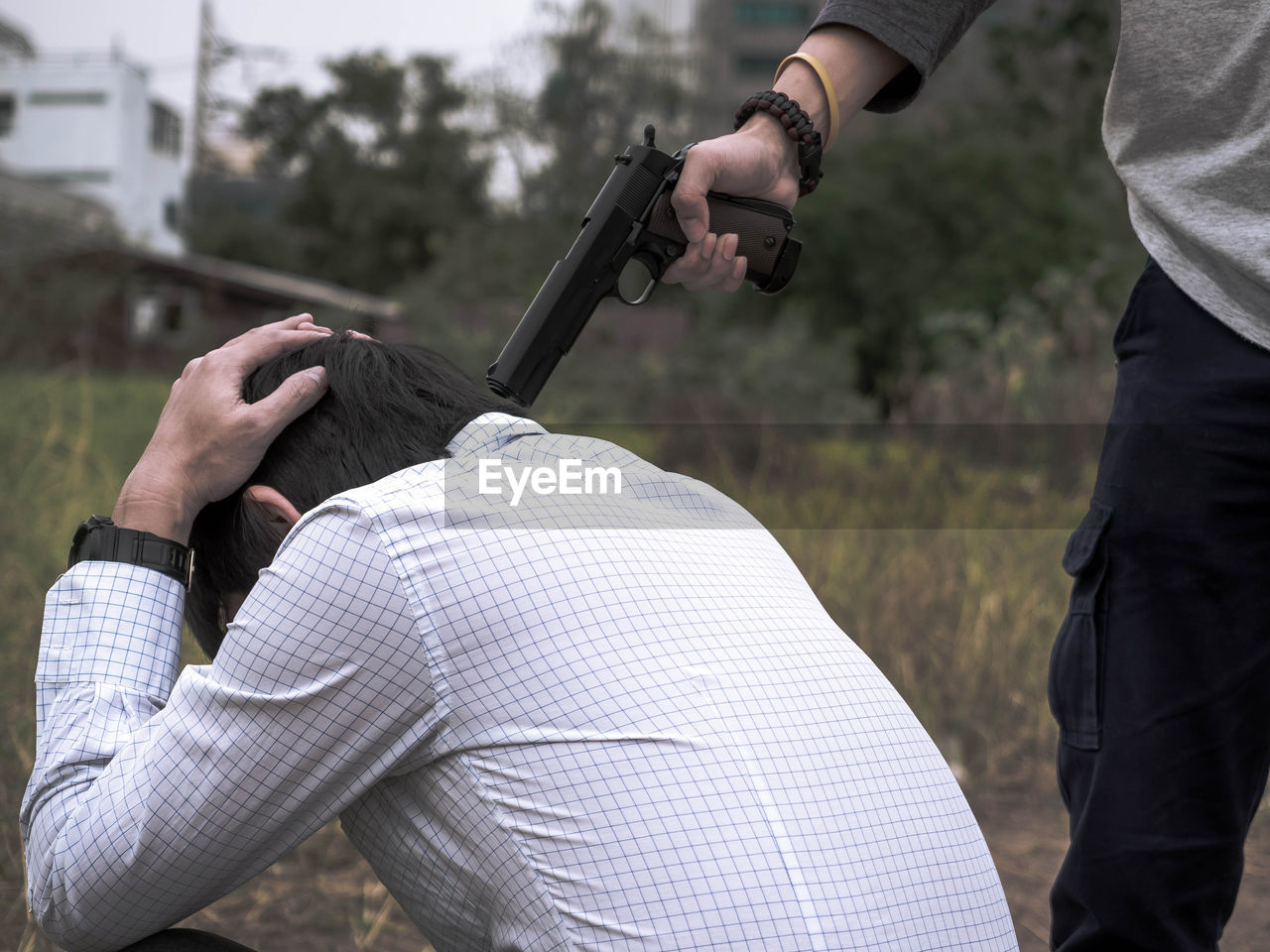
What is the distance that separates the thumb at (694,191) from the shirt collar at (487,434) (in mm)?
433

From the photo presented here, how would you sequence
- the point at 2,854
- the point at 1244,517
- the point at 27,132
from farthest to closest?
the point at 27,132, the point at 2,854, the point at 1244,517

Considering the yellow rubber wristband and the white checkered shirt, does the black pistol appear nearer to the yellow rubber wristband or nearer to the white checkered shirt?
the yellow rubber wristband

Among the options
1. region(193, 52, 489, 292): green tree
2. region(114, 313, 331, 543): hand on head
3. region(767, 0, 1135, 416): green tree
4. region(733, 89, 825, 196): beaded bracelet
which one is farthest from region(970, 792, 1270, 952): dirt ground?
region(193, 52, 489, 292): green tree

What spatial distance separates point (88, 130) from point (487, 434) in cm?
5310

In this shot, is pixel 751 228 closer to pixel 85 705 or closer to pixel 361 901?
pixel 85 705

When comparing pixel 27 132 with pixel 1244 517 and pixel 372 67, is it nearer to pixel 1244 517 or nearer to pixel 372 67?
pixel 372 67

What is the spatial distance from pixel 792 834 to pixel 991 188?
65.5ft

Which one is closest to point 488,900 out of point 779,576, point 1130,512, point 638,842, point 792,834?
point 638,842

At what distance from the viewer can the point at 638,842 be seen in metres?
0.99

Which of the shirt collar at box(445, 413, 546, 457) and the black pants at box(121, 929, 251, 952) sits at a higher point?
the shirt collar at box(445, 413, 546, 457)

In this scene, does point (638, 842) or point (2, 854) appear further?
point (2, 854)

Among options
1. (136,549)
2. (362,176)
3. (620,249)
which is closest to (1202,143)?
(620,249)

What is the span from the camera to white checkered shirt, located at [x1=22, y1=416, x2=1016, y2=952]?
1.00 metres

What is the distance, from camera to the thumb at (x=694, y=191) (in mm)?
1526
